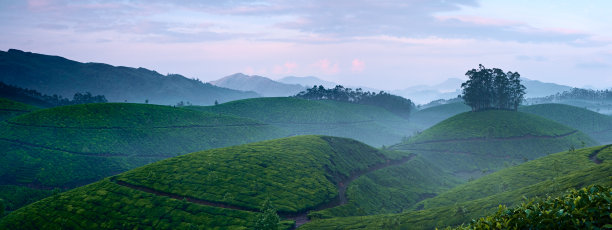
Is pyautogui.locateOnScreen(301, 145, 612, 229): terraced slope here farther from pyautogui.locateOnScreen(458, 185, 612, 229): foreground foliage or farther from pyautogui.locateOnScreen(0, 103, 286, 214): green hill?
pyautogui.locateOnScreen(0, 103, 286, 214): green hill

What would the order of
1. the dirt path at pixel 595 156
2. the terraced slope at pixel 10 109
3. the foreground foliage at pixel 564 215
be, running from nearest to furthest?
the foreground foliage at pixel 564 215, the dirt path at pixel 595 156, the terraced slope at pixel 10 109

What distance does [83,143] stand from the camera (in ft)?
493

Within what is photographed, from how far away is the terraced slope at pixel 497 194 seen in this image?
186 ft

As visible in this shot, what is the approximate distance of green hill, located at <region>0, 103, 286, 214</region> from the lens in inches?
4838

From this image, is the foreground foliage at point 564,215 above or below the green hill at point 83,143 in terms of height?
above

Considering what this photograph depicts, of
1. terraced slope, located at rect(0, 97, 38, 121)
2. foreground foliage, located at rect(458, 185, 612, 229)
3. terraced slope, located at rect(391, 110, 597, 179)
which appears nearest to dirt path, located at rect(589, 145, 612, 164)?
terraced slope, located at rect(391, 110, 597, 179)

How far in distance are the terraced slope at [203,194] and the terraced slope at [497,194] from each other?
52.7ft

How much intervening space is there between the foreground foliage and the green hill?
12504cm

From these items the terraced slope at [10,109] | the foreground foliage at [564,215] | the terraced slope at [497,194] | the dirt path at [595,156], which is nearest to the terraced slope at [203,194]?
the terraced slope at [497,194]

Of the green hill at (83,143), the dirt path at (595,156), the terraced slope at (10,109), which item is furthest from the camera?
the terraced slope at (10,109)

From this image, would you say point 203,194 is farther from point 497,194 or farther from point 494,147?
point 494,147

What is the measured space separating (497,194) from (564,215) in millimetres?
68988

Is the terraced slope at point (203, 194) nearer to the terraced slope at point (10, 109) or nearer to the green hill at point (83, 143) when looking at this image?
the green hill at point (83, 143)

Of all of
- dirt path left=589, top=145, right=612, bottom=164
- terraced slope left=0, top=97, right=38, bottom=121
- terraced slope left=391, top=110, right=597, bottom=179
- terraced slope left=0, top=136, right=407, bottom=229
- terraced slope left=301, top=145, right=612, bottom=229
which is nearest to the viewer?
terraced slope left=301, top=145, right=612, bottom=229
